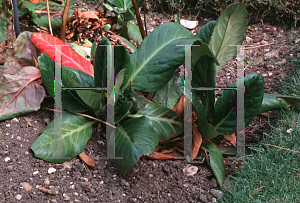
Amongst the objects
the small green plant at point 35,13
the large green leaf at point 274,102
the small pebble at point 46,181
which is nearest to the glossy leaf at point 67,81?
the small pebble at point 46,181

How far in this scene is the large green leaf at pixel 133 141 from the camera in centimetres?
124

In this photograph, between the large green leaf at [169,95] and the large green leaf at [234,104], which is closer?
the large green leaf at [234,104]

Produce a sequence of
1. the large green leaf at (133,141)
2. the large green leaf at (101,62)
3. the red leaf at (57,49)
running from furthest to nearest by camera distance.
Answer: the red leaf at (57,49) → the large green leaf at (101,62) → the large green leaf at (133,141)

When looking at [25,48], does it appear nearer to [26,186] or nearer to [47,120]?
[47,120]

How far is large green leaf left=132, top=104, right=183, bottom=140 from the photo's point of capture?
149 centimetres

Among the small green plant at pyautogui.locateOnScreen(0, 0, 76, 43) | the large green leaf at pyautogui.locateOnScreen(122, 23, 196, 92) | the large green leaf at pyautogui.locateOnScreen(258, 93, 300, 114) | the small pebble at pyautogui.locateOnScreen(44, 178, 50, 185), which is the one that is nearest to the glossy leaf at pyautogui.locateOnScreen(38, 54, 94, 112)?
the large green leaf at pyautogui.locateOnScreen(122, 23, 196, 92)

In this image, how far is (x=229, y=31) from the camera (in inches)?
60.9

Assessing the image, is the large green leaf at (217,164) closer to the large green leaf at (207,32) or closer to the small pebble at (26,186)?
the large green leaf at (207,32)

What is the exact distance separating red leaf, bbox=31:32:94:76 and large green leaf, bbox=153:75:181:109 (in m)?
0.41

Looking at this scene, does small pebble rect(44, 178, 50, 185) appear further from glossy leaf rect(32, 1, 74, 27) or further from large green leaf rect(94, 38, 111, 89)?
glossy leaf rect(32, 1, 74, 27)

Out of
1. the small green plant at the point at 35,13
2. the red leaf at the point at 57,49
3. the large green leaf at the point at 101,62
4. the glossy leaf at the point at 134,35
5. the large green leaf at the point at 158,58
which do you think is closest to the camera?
the large green leaf at the point at 101,62

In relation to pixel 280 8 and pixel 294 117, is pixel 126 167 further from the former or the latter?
pixel 280 8

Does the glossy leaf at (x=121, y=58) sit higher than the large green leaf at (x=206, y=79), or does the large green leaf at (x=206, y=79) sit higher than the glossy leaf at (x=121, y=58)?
the glossy leaf at (x=121, y=58)

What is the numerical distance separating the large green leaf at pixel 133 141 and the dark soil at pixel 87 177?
123 mm
